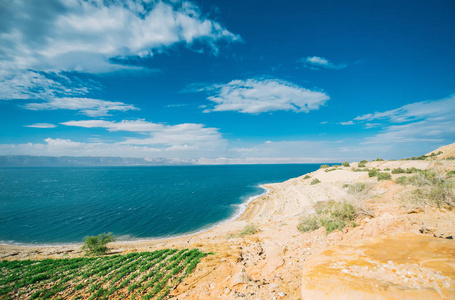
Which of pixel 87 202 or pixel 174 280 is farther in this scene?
pixel 87 202

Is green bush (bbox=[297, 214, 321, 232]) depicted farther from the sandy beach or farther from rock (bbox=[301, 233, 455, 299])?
rock (bbox=[301, 233, 455, 299])

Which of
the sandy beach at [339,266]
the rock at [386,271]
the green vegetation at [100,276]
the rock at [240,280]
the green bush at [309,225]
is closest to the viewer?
the rock at [386,271]

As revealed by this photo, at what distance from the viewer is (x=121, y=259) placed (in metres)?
16.2

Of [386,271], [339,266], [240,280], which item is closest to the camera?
[386,271]

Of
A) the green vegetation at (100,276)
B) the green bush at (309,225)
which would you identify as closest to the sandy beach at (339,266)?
the green vegetation at (100,276)

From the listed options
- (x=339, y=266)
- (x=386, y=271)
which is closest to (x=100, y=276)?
(x=339, y=266)

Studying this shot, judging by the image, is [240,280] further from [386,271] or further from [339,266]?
[386,271]

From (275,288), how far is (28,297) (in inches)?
597

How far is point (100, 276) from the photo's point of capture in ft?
42.9

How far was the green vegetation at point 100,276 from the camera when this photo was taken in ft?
35.7

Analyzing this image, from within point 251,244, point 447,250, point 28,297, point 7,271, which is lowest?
point 7,271

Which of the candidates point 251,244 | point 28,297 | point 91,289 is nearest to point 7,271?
point 28,297

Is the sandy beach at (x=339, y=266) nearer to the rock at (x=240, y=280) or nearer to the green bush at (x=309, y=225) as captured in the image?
the rock at (x=240, y=280)

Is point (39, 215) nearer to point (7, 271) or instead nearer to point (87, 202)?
point (87, 202)
